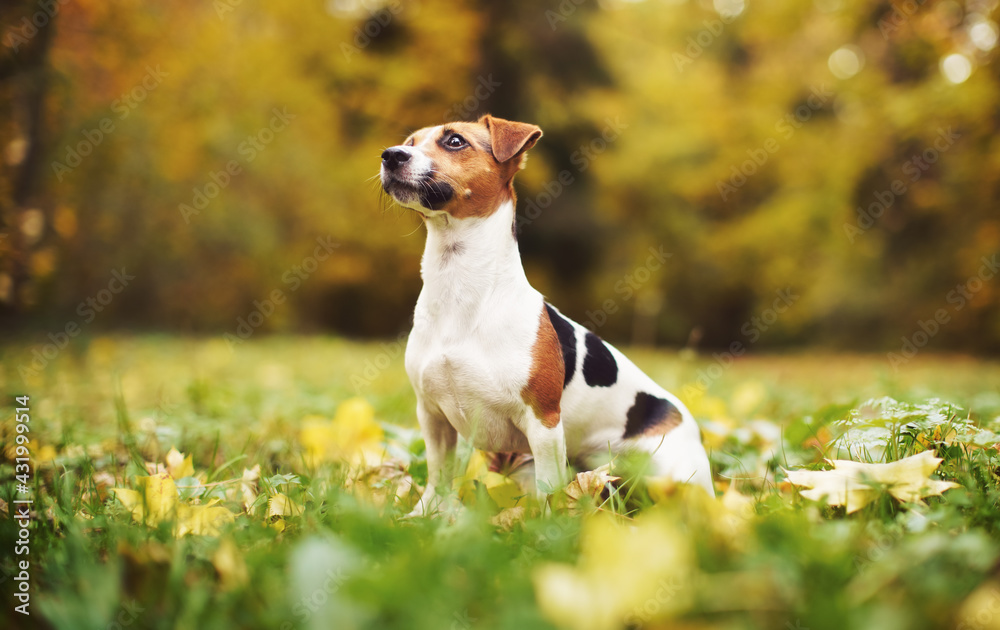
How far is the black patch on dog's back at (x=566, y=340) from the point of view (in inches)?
84.2

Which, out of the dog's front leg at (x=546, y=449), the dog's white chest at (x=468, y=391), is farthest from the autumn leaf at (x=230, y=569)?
the dog's front leg at (x=546, y=449)

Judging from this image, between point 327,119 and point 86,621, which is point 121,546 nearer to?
point 86,621

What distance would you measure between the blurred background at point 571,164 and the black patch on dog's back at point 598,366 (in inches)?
227

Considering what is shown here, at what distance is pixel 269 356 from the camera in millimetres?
7035

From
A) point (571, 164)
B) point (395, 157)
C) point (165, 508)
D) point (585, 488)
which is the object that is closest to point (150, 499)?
point (165, 508)

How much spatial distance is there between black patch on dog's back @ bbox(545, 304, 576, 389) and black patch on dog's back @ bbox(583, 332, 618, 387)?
59 millimetres

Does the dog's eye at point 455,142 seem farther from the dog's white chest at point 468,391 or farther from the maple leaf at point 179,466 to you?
the maple leaf at point 179,466

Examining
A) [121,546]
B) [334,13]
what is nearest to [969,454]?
[121,546]

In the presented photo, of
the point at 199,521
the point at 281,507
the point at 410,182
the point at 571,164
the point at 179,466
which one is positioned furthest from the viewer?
the point at 571,164

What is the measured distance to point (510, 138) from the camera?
2168mm

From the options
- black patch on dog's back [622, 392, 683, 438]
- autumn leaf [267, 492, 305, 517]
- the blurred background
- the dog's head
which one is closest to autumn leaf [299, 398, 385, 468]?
autumn leaf [267, 492, 305, 517]

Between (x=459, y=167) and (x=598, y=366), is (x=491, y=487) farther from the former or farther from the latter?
(x=459, y=167)

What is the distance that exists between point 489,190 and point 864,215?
12897 mm

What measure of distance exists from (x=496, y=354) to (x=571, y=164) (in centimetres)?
1071
